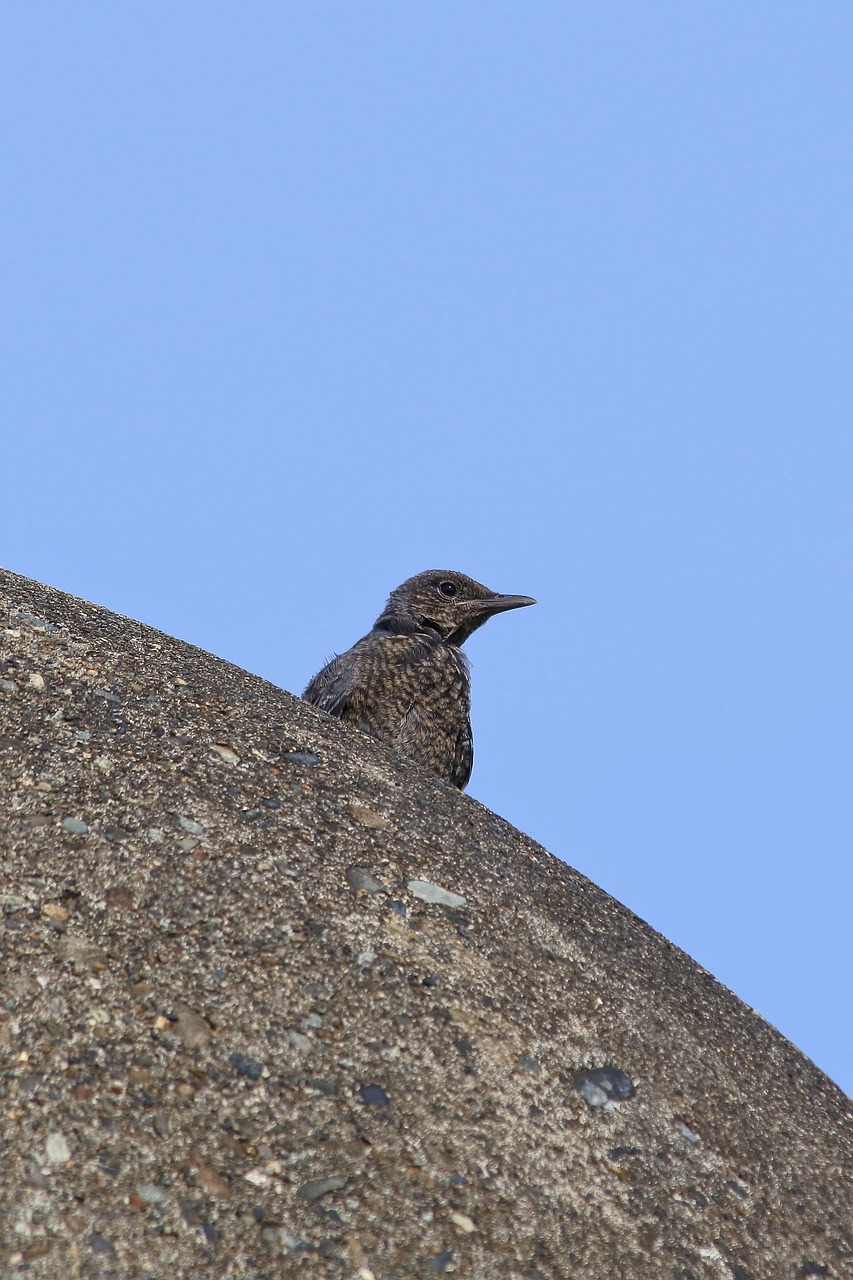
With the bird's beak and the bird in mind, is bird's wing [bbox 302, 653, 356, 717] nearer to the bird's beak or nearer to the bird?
the bird

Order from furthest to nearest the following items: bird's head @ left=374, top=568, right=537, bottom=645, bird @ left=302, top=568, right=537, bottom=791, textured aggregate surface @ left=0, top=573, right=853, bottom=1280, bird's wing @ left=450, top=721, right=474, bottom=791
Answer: bird's head @ left=374, top=568, right=537, bottom=645
bird's wing @ left=450, top=721, right=474, bottom=791
bird @ left=302, top=568, right=537, bottom=791
textured aggregate surface @ left=0, top=573, right=853, bottom=1280

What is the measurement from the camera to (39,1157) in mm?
3789

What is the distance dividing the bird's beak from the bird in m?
0.45

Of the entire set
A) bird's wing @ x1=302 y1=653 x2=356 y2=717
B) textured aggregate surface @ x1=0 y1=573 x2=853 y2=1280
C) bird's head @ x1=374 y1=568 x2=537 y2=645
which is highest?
bird's head @ x1=374 y1=568 x2=537 y2=645

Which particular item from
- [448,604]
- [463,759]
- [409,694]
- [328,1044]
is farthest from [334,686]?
[328,1044]

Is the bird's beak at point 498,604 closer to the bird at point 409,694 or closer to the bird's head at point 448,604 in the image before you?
the bird's head at point 448,604

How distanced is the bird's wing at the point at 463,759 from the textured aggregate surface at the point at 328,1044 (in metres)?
2.45

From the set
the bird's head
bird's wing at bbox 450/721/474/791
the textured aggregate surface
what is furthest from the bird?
the textured aggregate surface

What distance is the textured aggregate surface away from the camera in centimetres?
390

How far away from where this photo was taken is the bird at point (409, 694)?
8.30 metres

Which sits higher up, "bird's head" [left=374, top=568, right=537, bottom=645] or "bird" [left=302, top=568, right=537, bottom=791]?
"bird's head" [left=374, top=568, right=537, bottom=645]

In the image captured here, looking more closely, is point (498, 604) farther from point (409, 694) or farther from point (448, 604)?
point (409, 694)

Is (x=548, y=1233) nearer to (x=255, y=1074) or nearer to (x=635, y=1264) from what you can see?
(x=635, y=1264)

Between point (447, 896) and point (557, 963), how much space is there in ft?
1.50
